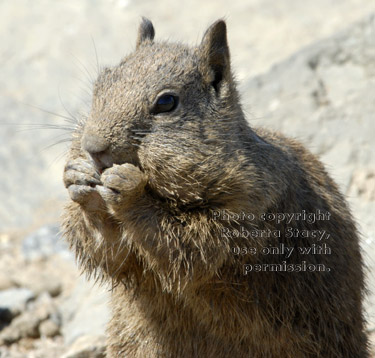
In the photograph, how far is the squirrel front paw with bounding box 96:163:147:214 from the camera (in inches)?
149

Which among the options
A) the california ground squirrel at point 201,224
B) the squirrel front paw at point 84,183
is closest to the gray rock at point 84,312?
the california ground squirrel at point 201,224

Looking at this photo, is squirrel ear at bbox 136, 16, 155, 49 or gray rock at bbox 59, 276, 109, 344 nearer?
squirrel ear at bbox 136, 16, 155, 49

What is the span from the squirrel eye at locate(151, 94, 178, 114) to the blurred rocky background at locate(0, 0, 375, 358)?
81 centimetres

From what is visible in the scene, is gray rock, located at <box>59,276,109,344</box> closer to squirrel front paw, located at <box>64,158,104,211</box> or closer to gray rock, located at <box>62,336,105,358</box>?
gray rock, located at <box>62,336,105,358</box>

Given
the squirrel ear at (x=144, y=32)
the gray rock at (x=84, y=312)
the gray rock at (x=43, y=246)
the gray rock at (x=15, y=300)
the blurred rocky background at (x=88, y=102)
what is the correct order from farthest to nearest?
the gray rock at (x=43, y=246) → the gray rock at (x=15, y=300) → the blurred rocky background at (x=88, y=102) → the gray rock at (x=84, y=312) → the squirrel ear at (x=144, y=32)

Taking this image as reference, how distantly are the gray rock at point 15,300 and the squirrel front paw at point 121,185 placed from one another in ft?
11.0

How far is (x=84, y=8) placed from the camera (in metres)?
13.2

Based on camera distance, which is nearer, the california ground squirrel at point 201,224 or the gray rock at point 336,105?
the california ground squirrel at point 201,224

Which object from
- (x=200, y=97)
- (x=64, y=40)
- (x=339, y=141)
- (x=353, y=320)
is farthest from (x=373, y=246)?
(x=64, y=40)

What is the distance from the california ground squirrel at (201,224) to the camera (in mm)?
3922

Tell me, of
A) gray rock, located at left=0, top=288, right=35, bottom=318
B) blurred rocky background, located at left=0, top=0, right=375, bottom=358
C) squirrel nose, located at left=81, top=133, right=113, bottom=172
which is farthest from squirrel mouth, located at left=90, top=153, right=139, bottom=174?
gray rock, located at left=0, top=288, right=35, bottom=318

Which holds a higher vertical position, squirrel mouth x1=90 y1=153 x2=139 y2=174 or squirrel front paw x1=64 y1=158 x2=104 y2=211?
squirrel mouth x1=90 y1=153 x2=139 y2=174

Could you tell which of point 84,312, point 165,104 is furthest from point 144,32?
point 84,312

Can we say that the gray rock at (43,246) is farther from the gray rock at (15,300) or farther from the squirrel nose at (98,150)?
the squirrel nose at (98,150)
